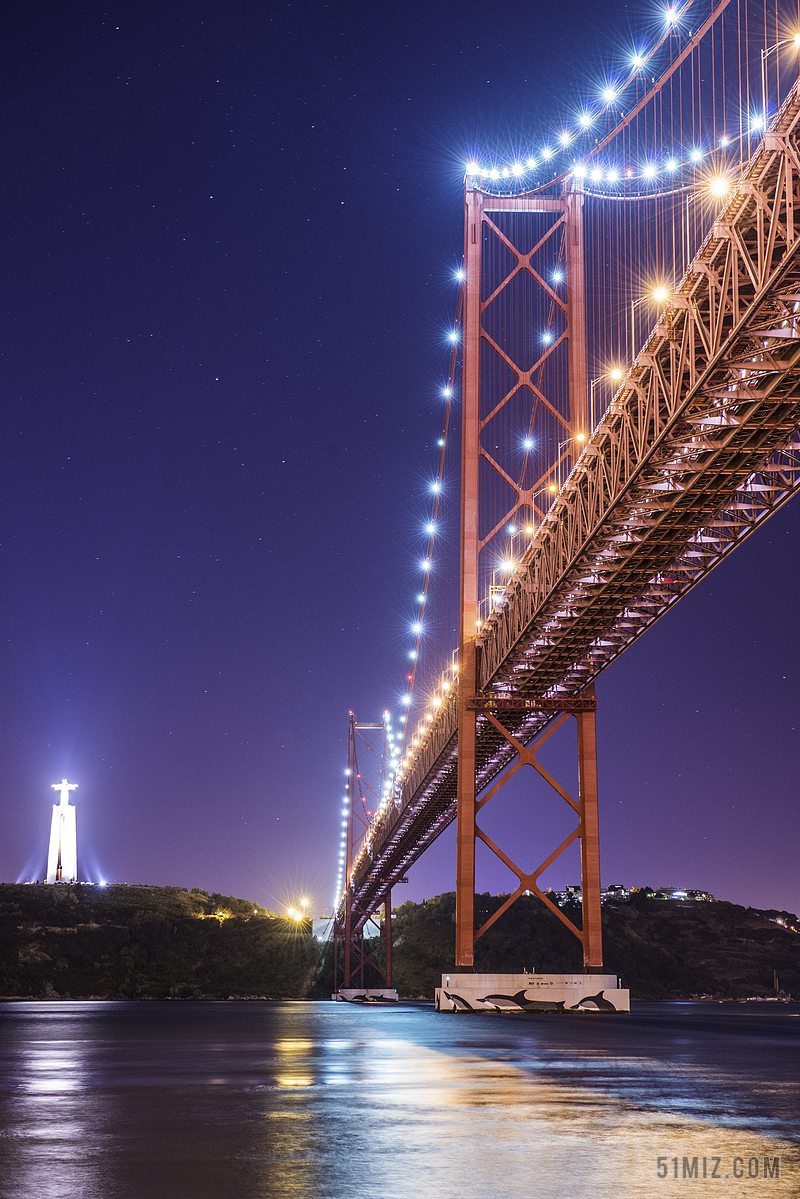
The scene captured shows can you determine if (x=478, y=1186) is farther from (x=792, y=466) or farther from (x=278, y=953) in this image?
(x=278, y=953)

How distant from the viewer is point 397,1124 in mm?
7848

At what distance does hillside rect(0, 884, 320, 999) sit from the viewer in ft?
252

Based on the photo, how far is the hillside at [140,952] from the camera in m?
76.8

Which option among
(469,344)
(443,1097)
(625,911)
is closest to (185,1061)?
(443,1097)

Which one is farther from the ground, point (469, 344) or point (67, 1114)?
point (469, 344)

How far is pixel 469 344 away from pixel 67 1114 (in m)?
33.6

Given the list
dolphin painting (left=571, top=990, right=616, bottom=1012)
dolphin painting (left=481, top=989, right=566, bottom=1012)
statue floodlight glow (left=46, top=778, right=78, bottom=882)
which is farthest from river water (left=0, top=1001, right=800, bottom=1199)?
statue floodlight glow (left=46, top=778, right=78, bottom=882)

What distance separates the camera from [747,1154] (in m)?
6.53

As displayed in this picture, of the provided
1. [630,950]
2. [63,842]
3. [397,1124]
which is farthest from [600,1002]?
[63,842]

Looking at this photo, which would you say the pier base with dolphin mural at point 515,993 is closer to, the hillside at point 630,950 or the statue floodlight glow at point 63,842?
the hillside at point 630,950

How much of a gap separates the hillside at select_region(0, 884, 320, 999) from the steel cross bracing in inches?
1913

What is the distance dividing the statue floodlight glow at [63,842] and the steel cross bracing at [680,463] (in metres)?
93.2

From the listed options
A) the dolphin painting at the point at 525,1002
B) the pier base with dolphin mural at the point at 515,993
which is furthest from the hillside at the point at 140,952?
the dolphin painting at the point at 525,1002

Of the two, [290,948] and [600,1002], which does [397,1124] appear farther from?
[290,948]
